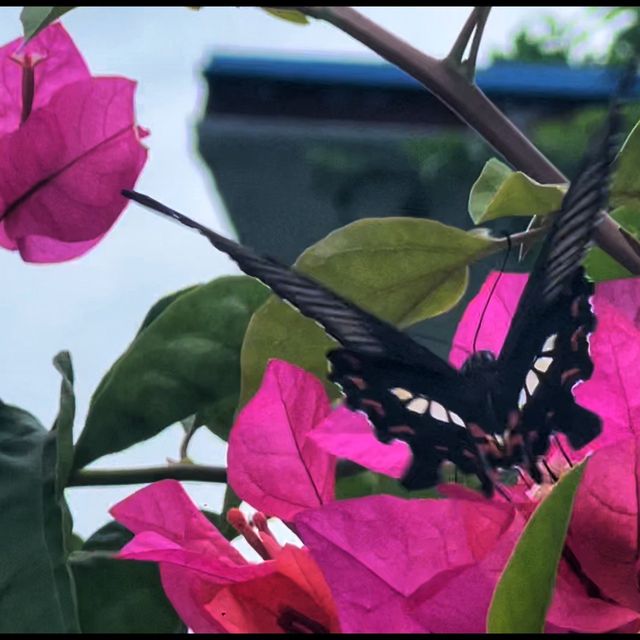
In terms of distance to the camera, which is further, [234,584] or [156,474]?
[156,474]

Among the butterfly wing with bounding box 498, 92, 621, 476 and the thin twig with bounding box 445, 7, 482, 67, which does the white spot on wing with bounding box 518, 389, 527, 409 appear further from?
the thin twig with bounding box 445, 7, 482, 67

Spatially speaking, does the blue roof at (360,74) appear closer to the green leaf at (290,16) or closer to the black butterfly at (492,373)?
the green leaf at (290,16)

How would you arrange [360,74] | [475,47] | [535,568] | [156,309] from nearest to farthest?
[535,568]
[475,47]
[156,309]
[360,74]

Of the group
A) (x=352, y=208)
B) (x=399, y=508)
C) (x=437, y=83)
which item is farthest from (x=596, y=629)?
(x=352, y=208)

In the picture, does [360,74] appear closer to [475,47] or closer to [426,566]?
[475,47]

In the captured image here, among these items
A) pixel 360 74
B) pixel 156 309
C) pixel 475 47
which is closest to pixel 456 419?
pixel 475 47

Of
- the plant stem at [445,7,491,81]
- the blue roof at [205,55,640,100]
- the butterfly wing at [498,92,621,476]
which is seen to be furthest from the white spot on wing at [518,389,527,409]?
the blue roof at [205,55,640,100]
